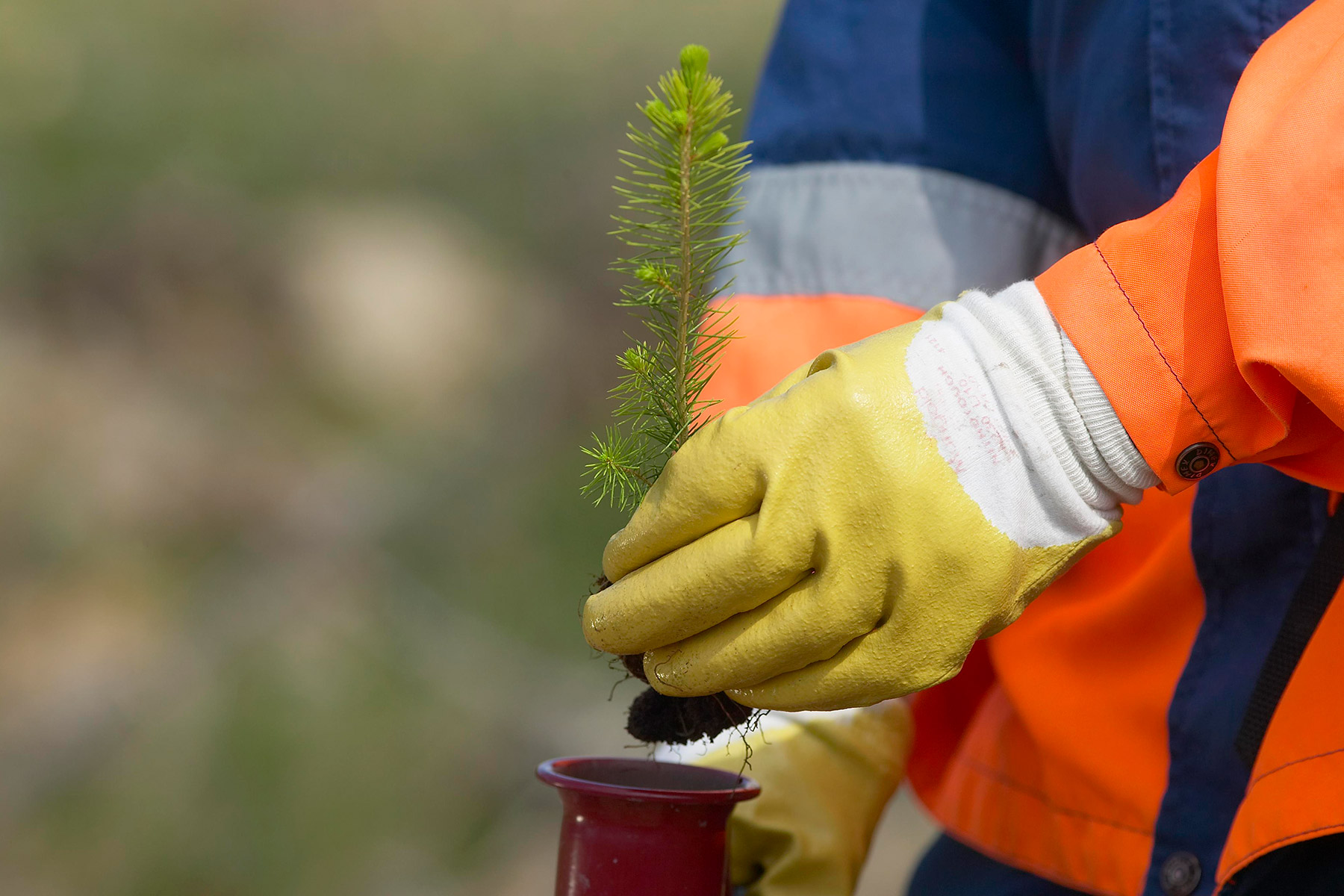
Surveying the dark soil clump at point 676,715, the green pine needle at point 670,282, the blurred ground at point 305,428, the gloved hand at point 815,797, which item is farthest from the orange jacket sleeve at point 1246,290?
the blurred ground at point 305,428

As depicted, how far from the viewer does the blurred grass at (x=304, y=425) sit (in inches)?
127

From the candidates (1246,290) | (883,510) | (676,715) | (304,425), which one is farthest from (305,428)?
(1246,290)

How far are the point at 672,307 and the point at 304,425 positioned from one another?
3577 millimetres

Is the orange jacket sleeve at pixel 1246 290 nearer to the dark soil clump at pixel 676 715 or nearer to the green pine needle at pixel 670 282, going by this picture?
the green pine needle at pixel 670 282

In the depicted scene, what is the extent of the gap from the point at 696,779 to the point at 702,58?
0.62 metres

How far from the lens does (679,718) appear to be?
2.79ft

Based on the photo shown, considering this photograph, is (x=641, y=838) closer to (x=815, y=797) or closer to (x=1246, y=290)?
(x=815, y=797)

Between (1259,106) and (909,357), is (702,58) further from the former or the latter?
(1259,106)

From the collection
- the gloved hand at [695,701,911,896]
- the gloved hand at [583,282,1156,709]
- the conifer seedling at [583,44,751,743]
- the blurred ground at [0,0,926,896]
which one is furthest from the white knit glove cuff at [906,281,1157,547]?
the blurred ground at [0,0,926,896]

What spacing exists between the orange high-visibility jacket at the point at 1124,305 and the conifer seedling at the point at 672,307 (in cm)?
27

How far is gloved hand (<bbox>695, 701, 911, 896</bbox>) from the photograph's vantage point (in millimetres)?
1037

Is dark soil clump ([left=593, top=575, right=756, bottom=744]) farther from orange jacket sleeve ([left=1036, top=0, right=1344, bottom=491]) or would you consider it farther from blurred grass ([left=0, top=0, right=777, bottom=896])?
blurred grass ([left=0, top=0, right=777, bottom=896])

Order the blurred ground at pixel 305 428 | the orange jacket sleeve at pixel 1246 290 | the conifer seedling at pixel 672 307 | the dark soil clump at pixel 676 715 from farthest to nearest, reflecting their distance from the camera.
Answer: the blurred ground at pixel 305 428 → the dark soil clump at pixel 676 715 → the conifer seedling at pixel 672 307 → the orange jacket sleeve at pixel 1246 290

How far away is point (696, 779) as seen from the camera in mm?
905
